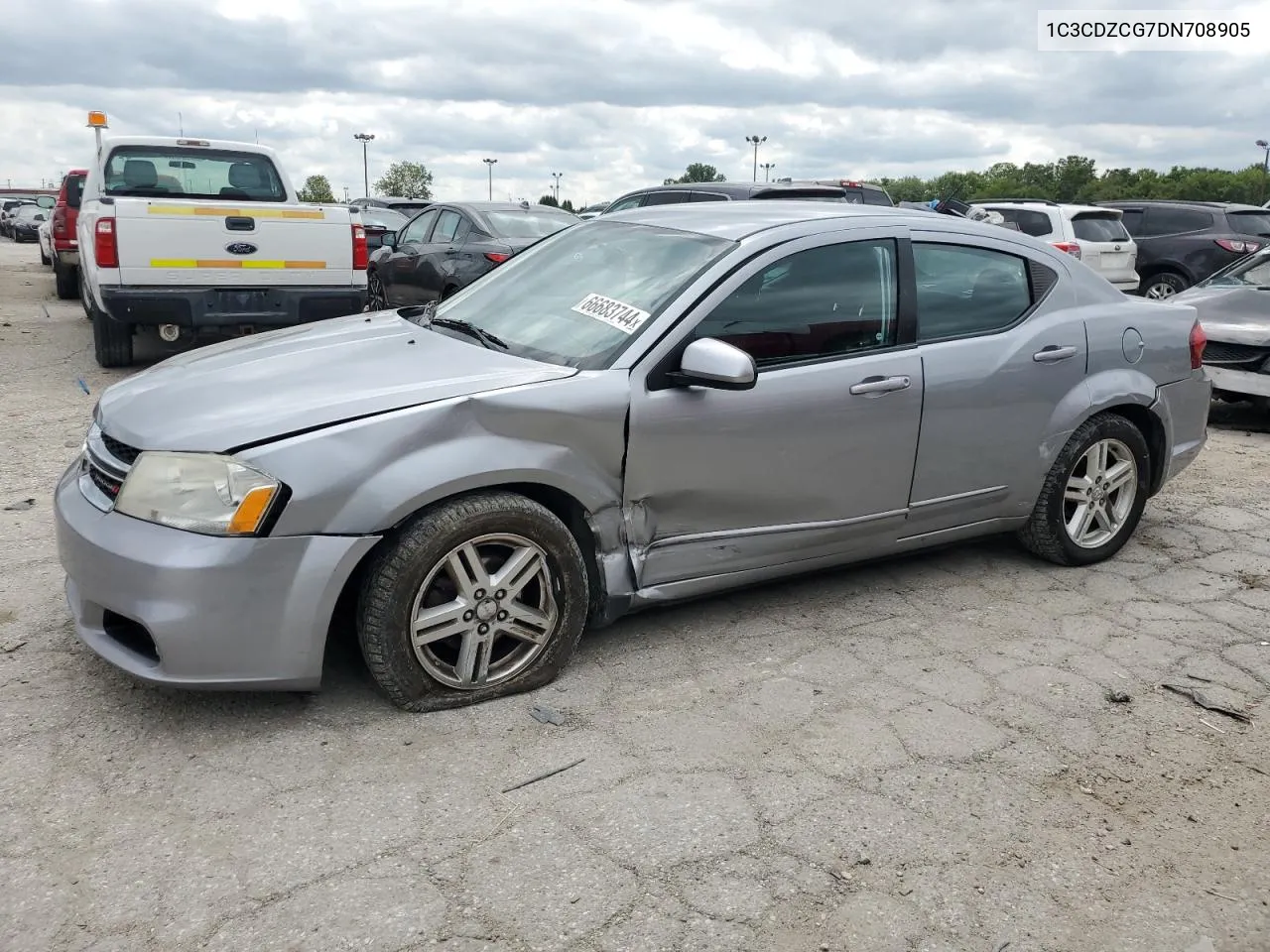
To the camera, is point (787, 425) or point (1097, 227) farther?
point (1097, 227)

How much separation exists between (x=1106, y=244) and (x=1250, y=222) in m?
2.67

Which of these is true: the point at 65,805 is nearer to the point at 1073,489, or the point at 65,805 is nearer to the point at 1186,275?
the point at 1073,489

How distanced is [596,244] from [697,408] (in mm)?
1061

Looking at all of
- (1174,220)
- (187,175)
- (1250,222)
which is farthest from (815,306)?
(1250,222)

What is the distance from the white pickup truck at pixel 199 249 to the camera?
8.07 meters

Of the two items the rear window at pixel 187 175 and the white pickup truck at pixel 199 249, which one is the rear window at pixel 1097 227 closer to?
the white pickup truck at pixel 199 249

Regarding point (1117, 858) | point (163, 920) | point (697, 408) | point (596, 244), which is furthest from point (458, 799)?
point (596, 244)

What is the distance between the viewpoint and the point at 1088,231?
13.9m

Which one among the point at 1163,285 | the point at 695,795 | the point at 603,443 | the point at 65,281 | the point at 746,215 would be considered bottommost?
the point at 695,795

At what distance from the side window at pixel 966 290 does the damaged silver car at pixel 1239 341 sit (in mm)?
4115

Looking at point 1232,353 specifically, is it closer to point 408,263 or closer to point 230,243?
point 230,243

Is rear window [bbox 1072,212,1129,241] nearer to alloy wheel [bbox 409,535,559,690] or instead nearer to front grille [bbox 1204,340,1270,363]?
front grille [bbox 1204,340,1270,363]

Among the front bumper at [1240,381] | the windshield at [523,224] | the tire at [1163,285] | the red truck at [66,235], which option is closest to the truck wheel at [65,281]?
the red truck at [66,235]

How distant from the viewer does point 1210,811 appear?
300cm
